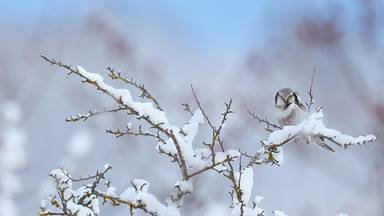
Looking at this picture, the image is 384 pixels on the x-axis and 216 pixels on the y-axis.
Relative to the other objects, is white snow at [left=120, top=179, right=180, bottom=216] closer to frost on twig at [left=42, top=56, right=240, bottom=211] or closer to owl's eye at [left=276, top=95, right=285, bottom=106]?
frost on twig at [left=42, top=56, right=240, bottom=211]

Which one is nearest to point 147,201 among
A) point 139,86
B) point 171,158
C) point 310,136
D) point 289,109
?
point 171,158

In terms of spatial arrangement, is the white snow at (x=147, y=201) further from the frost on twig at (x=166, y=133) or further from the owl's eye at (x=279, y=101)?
the owl's eye at (x=279, y=101)

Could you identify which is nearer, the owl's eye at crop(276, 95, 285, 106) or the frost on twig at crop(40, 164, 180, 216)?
the frost on twig at crop(40, 164, 180, 216)

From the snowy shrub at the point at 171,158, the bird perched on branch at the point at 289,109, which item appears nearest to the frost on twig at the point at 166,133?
the snowy shrub at the point at 171,158

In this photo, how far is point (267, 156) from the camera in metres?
2.62

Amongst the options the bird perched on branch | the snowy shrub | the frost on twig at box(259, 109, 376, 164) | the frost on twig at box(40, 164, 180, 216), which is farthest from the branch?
the bird perched on branch

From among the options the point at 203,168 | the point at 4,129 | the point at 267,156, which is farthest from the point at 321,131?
the point at 4,129

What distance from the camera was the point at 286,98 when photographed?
3.56 meters

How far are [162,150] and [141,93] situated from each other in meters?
0.23

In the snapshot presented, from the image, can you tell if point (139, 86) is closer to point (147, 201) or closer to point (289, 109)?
point (147, 201)

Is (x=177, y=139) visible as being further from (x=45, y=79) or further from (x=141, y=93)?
(x=45, y=79)

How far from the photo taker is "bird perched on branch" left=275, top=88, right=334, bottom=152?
346 centimetres

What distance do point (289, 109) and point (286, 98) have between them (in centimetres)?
10

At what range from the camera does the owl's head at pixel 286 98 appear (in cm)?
350
